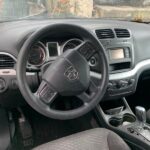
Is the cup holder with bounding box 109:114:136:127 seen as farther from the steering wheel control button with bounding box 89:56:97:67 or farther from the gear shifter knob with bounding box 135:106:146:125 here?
the steering wheel control button with bounding box 89:56:97:67

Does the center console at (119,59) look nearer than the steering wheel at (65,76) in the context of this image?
No

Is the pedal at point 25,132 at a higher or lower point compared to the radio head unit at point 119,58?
lower

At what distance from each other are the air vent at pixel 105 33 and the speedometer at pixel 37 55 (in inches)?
19.6

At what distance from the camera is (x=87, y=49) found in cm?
231

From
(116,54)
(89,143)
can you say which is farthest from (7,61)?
(116,54)

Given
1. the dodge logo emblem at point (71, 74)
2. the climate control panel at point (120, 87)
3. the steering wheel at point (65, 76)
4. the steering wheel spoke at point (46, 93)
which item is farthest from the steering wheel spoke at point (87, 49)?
the climate control panel at point (120, 87)

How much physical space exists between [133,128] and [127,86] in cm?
31

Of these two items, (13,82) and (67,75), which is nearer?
(67,75)

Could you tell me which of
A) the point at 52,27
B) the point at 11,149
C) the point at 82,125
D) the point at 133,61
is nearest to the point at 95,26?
the point at 133,61

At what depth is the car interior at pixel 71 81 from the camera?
2.22 metres

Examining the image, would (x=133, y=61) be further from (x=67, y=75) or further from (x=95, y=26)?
(x=67, y=75)

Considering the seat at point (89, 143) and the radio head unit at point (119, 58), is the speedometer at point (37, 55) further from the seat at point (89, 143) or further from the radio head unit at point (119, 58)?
the radio head unit at point (119, 58)

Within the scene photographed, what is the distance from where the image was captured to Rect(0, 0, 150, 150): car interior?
2.22m

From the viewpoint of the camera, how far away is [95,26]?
2762mm
